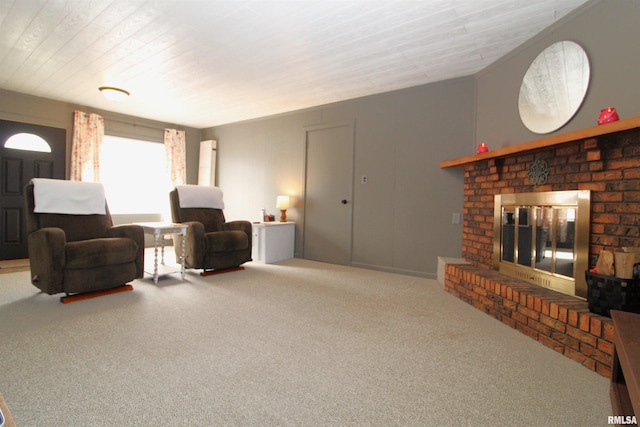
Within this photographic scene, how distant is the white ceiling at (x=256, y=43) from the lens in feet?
7.82

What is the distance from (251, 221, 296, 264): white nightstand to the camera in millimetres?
4625

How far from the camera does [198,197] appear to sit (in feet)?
13.8

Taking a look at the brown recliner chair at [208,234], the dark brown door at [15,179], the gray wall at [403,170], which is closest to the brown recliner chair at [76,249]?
the brown recliner chair at [208,234]

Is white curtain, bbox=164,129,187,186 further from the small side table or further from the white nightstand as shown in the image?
the small side table

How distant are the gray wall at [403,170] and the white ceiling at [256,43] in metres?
0.25

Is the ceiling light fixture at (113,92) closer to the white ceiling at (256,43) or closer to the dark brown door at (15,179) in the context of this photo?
the white ceiling at (256,43)

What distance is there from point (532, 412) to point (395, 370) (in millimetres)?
610

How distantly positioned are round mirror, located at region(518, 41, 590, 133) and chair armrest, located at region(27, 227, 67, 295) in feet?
13.5

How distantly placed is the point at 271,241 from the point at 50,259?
2598 mm

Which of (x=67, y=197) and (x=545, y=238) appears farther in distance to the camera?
A: (x=67, y=197)

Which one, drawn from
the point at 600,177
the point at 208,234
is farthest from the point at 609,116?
the point at 208,234

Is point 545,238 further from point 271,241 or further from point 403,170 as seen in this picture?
point 271,241

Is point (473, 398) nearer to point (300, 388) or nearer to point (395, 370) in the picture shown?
point (395, 370)

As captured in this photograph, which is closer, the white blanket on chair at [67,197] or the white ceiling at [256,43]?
the white ceiling at [256,43]
